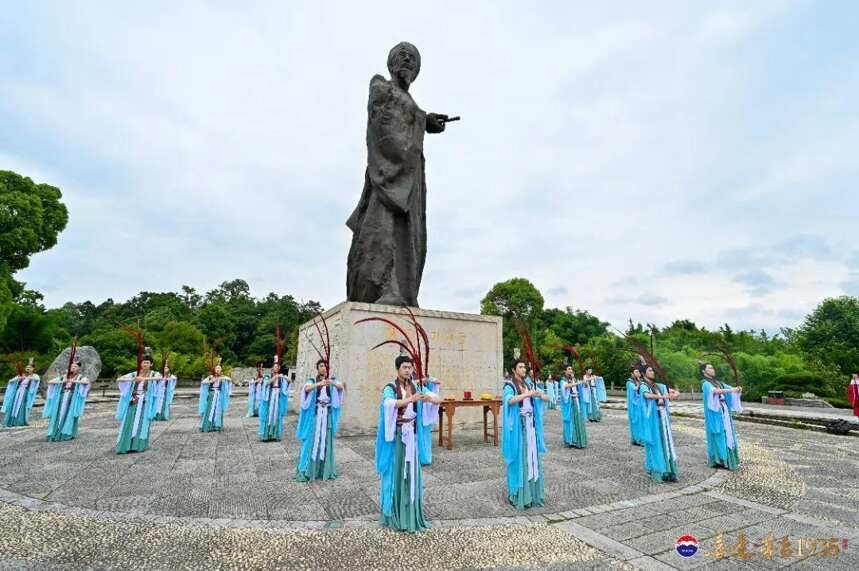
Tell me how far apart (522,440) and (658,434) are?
103 inches

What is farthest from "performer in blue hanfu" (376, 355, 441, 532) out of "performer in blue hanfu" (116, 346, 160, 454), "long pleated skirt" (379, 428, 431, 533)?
"performer in blue hanfu" (116, 346, 160, 454)

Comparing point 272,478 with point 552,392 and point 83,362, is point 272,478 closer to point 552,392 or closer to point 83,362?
point 552,392

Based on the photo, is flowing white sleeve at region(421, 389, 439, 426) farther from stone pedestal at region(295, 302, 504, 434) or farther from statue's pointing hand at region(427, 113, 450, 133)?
statue's pointing hand at region(427, 113, 450, 133)

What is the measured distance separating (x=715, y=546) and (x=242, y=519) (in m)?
4.53

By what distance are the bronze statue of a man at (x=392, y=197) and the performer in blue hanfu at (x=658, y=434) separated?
6547 millimetres

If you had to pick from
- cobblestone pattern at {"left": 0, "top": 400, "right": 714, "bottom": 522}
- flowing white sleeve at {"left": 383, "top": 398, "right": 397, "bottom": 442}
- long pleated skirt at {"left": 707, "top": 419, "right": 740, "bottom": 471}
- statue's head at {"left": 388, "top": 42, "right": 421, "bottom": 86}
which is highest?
statue's head at {"left": 388, "top": 42, "right": 421, "bottom": 86}

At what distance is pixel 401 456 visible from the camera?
4.37 metres

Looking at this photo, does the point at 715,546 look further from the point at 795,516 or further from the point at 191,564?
the point at 191,564

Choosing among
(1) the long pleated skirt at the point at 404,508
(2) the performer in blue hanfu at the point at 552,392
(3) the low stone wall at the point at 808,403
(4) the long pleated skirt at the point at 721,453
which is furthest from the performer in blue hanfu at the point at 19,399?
(3) the low stone wall at the point at 808,403

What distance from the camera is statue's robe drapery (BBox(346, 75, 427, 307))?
1180cm

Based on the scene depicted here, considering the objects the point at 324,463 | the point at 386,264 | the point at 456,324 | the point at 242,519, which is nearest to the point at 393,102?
the point at 386,264

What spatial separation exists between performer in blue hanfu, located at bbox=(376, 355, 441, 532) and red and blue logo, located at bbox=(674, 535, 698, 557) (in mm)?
→ 2271

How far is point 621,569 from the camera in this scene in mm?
3303

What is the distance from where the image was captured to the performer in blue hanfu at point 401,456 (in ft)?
13.6
